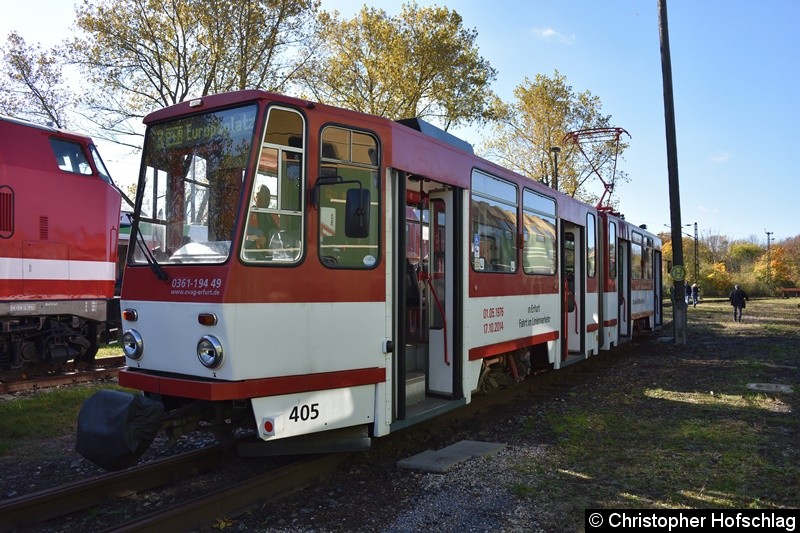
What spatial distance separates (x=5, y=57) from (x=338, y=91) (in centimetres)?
1138

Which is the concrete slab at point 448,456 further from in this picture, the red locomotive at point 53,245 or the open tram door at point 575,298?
the red locomotive at point 53,245

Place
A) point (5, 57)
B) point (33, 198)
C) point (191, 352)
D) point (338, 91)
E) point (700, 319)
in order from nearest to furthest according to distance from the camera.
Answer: point (191, 352), point (33, 198), point (5, 57), point (338, 91), point (700, 319)

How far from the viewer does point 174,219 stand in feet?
17.3

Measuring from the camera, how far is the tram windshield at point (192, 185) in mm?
4832

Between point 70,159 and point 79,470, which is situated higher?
point 70,159

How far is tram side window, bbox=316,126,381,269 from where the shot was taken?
16.5 ft

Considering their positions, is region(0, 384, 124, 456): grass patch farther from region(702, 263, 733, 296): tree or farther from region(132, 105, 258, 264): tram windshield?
region(702, 263, 733, 296): tree

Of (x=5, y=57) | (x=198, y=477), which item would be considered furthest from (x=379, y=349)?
(x=5, y=57)

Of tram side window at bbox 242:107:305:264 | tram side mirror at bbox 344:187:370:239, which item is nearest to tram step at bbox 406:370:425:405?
tram side mirror at bbox 344:187:370:239

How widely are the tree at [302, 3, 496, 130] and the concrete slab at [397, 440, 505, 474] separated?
19.7m

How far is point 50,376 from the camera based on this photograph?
9930 mm

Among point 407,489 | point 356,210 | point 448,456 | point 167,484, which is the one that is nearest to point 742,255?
point 448,456

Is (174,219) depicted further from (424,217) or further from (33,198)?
(33,198)

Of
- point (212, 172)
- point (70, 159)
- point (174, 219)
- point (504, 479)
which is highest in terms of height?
point (70, 159)
